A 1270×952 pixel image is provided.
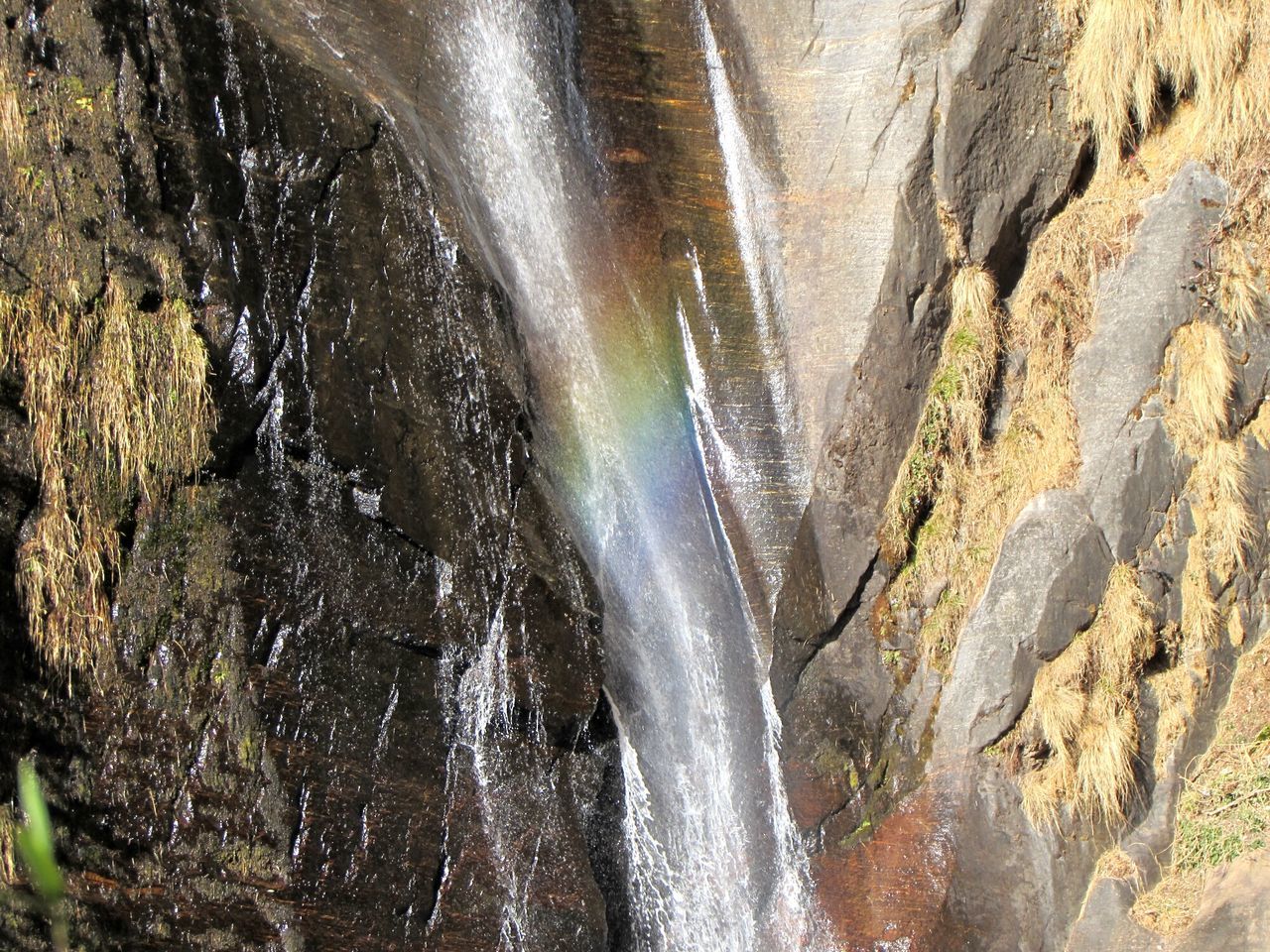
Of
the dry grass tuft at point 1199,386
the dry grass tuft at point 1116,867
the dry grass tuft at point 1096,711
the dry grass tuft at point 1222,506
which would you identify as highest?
the dry grass tuft at point 1199,386

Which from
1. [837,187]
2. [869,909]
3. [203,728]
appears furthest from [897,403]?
[203,728]

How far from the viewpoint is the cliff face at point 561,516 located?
4734 mm

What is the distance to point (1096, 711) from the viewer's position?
19.5 ft

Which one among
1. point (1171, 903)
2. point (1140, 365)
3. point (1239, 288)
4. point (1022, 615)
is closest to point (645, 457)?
point (1022, 615)

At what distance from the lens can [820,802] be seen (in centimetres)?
636

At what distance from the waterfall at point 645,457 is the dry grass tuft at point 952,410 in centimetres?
82

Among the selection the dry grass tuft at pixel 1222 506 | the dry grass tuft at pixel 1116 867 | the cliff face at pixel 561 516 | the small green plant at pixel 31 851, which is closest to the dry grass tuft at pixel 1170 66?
the cliff face at pixel 561 516

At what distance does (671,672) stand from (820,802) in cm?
120

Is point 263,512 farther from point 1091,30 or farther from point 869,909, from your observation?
point 1091,30

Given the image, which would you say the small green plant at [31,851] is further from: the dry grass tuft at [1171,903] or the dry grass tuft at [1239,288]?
the dry grass tuft at [1239,288]

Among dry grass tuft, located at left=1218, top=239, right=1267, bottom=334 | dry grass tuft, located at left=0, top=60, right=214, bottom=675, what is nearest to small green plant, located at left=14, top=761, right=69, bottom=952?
dry grass tuft, located at left=0, top=60, right=214, bottom=675

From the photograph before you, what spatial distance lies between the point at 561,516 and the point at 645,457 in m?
0.71

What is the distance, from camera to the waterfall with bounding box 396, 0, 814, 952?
19.9ft

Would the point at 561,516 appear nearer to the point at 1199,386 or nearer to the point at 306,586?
the point at 306,586
